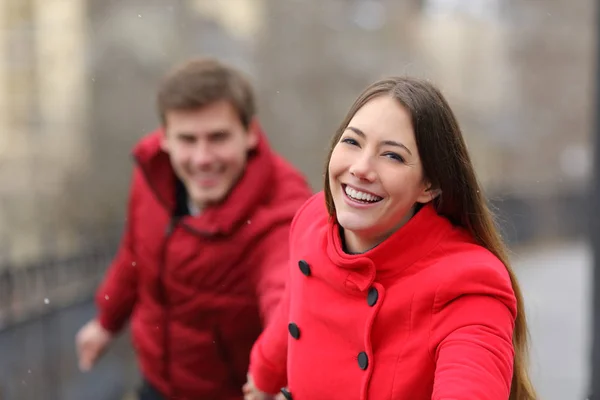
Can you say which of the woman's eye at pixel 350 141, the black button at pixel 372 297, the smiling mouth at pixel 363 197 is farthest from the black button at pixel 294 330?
the woman's eye at pixel 350 141

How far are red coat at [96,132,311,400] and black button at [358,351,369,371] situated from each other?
1108mm

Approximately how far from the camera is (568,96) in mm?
29953

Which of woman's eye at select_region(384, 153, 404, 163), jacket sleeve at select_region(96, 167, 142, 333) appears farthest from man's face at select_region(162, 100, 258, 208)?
woman's eye at select_region(384, 153, 404, 163)

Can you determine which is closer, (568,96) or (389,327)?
(389,327)

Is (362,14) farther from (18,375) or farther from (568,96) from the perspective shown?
(18,375)

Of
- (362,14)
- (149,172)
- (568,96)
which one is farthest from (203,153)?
(568,96)

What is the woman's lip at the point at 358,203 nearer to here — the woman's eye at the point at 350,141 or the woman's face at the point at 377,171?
the woman's face at the point at 377,171

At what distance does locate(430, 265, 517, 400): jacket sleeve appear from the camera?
2.09 metres

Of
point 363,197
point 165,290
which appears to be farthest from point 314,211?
point 165,290

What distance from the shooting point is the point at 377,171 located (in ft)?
7.53

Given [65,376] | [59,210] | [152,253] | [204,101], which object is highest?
[204,101]

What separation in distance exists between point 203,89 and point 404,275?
1.61 m

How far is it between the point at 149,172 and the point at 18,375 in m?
3.33

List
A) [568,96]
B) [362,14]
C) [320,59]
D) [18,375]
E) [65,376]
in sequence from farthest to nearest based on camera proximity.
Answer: [568,96] → [362,14] → [320,59] → [65,376] → [18,375]
